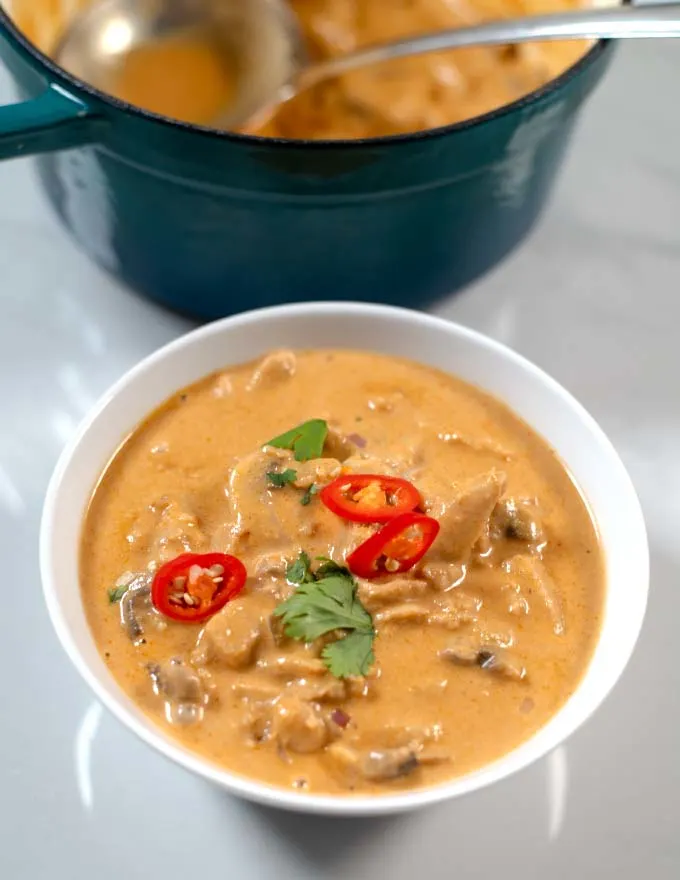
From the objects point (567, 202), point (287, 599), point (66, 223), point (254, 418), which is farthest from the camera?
point (567, 202)

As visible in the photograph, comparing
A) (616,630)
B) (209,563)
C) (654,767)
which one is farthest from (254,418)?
(654,767)

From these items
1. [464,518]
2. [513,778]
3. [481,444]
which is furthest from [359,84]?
[513,778]

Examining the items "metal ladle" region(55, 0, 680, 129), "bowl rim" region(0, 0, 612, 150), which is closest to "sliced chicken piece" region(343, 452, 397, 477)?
"bowl rim" region(0, 0, 612, 150)

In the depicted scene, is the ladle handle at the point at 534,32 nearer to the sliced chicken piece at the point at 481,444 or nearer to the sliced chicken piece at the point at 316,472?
the sliced chicken piece at the point at 481,444

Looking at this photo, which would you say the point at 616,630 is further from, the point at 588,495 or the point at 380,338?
the point at 380,338

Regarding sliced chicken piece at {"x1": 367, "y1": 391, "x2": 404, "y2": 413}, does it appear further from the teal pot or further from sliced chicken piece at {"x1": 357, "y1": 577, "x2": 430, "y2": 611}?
sliced chicken piece at {"x1": 357, "y1": 577, "x2": 430, "y2": 611}

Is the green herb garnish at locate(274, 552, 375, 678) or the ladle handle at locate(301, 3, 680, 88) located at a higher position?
the ladle handle at locate(301, 3, 680, 88)

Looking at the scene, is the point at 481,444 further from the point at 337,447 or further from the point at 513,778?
the point at 513,778
